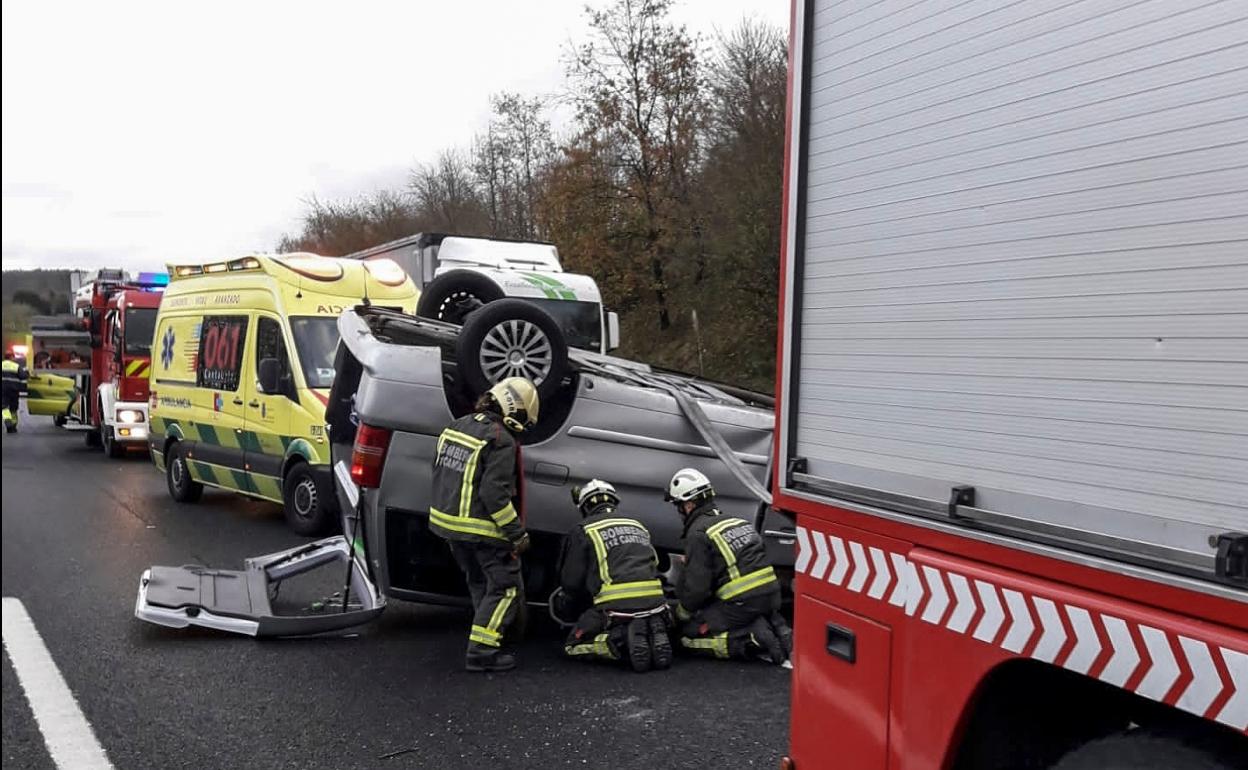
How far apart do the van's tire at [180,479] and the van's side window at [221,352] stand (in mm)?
1154

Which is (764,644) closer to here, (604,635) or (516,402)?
(604,635)

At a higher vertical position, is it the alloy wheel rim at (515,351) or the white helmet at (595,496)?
the alloy wheel rim at (515,351)

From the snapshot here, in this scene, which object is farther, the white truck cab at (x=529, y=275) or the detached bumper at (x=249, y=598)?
the white truck cab at (x=529, y=275)

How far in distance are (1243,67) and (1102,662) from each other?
1049 mm

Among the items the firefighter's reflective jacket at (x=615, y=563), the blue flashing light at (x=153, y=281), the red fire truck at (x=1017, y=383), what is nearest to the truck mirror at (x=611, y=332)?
the firefighter's reflective jacket at (x=615, y=563)

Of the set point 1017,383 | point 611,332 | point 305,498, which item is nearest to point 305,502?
point 305,498

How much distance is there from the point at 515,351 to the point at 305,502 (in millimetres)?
4046

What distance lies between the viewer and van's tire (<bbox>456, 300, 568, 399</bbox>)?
5.72 m

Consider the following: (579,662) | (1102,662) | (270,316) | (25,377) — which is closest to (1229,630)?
(1102,662)

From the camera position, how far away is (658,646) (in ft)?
17.3

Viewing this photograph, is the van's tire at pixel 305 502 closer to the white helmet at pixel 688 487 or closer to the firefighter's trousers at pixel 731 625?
the white helmet at pixel 688 487

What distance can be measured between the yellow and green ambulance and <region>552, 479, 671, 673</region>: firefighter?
393cm

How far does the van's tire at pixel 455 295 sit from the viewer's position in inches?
331

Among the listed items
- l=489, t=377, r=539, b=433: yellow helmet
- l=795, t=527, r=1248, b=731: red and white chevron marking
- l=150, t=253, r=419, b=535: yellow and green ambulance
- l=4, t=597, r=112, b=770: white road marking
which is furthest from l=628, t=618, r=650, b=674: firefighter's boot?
l=150, t=253, r=419, b=535: yellow and green ambulance
